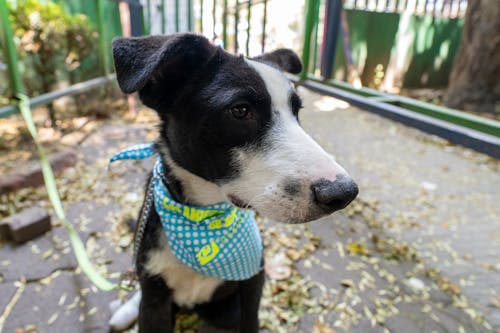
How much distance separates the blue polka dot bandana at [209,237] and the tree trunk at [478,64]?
6756 mm

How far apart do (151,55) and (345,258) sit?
2.32 metres

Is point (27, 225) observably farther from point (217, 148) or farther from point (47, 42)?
point (47, 42)

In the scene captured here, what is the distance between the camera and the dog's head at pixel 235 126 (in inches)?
48.7

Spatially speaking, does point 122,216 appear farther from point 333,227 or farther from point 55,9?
point 55,9

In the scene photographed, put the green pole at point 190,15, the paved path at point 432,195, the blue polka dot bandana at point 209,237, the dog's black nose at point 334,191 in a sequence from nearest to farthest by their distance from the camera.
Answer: the dog's black nose at point 334,191
the blue polka dot bandana at point 209,237
the paved path at point 432,195
the green pole at point 190,15

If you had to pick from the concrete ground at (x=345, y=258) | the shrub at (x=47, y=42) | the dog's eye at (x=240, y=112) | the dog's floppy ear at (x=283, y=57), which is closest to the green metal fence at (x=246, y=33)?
the dog's floppy ear at (x=283, y=57)

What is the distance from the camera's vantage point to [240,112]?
1391mm

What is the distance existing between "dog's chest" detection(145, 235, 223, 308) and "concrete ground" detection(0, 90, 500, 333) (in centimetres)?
47

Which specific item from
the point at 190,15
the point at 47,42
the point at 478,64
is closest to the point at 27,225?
the point at 47,42

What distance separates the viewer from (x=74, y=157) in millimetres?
4219

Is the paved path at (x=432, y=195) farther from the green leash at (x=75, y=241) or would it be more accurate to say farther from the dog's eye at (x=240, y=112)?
the green leash at (x=75, y=241)

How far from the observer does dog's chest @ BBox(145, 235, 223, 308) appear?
65.8 inches

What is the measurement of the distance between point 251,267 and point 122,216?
78.9 inches

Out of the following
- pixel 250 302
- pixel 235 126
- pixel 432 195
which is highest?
pixel 235 126
